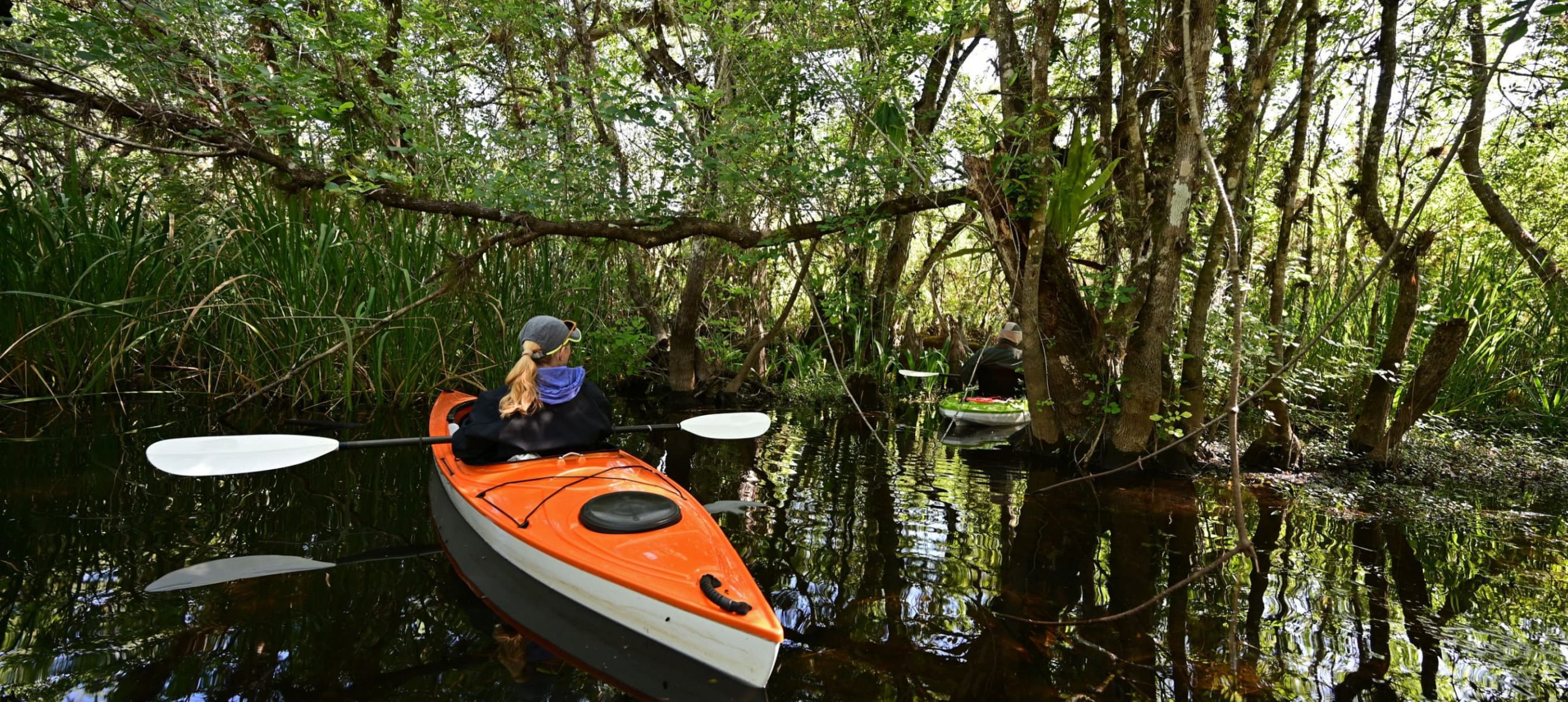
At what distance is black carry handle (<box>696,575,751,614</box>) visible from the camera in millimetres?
2385

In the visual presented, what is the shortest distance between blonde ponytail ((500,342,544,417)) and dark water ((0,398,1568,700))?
0.75 metres

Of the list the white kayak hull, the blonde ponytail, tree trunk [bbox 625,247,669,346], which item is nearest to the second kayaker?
tree trunk [bbox 625,247,669,346]

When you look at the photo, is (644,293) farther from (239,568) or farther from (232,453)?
(239,568)

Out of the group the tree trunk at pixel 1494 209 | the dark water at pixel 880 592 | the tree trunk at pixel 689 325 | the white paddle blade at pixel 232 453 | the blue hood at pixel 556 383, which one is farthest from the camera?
the tree trunk at pixel 689 325

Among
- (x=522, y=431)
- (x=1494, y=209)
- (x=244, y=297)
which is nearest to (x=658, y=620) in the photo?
(x=522, y=431)

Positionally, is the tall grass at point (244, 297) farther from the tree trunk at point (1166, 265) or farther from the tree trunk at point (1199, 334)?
the tree trunk at point (1199, 334)

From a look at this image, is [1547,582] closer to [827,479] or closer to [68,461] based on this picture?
[827,479]

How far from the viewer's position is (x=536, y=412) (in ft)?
12.4

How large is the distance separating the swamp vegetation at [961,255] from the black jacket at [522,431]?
64 cm

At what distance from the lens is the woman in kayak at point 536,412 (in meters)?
3.70

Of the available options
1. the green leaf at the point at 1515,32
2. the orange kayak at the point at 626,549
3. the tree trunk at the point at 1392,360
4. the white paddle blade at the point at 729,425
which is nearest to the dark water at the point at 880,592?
the orange kayak at the point at 626,549

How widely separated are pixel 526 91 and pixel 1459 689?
26.0 ft

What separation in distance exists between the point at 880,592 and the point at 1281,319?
4.40m

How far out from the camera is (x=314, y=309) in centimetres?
576
